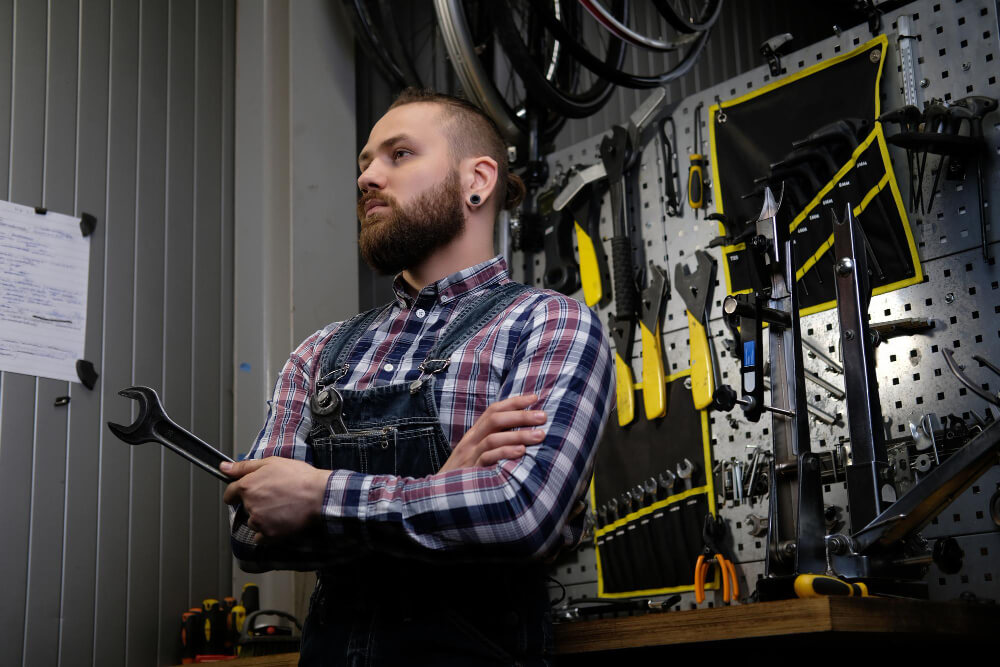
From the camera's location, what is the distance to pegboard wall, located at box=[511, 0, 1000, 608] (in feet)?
6.59

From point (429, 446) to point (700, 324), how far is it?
1.28 meters

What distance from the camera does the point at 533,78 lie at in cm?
278

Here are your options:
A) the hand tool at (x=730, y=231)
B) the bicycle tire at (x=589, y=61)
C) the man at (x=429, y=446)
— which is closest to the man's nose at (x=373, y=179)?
the man at (x=429, y=446)

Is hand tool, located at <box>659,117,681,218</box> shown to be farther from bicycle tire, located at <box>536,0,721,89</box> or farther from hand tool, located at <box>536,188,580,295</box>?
hand tool, located at <box>536,188,580,295</box>

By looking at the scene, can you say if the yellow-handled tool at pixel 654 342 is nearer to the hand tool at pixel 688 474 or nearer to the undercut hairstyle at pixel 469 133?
the hand tool at pixel 688 474

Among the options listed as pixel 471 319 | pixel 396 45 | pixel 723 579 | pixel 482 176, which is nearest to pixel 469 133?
pixel 482 176

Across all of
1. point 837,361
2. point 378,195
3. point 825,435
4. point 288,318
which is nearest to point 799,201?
point 837,361

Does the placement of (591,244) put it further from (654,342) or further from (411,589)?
(411,589)

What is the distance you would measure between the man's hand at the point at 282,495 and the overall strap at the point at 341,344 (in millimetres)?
267

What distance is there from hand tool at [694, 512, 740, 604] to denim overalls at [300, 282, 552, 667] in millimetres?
960

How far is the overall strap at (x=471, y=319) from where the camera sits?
146 cm

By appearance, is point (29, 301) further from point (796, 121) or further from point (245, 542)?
point (796, 121)

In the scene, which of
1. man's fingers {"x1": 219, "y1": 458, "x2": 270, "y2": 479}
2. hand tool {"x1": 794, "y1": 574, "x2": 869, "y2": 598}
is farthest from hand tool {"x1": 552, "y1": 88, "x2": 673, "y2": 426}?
man's fingers {"x1": 219, "y1": 458, "x2": 270, "y2": 479}

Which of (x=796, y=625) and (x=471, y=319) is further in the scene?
(x=471, y=319)
